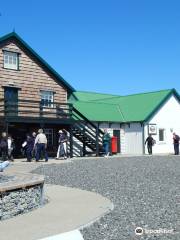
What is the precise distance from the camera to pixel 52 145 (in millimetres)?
30750

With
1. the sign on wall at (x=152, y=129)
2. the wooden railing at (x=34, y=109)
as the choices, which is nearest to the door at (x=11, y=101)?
the wooden railing at (x=34, y=109)

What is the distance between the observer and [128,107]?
131 feet

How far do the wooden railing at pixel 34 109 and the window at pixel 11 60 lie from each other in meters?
2.13

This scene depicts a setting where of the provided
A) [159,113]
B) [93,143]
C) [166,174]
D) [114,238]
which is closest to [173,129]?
[159,113]

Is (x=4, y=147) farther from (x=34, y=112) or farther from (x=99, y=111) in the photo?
(x=99, y=111)

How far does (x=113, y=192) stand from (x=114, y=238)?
5178 mm

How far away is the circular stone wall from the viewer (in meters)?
8.84

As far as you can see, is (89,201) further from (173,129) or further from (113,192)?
(173,129)

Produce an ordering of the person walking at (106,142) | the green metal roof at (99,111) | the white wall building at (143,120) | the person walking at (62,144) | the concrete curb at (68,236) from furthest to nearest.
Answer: the white wall building at (143,120)
the green metal roof at (99,111)
the person walking at (106,142)
the person walking at (62,144)
the concrete curb at (68,236)

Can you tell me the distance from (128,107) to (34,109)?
12932 millimetres

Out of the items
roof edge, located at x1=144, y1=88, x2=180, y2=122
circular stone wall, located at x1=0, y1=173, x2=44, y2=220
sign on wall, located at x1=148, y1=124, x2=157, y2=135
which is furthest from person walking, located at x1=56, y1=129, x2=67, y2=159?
circular stone wall, located at x1=0, y1=173, x2=44, y2=220

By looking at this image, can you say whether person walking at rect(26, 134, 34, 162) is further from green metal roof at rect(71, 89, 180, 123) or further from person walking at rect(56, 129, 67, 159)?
green metal roof at rect(71, 89, 180, 123)

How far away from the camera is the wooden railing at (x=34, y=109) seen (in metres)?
25.6

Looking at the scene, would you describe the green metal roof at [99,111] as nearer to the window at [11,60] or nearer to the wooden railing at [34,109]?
the wooden railing at [34,109]
